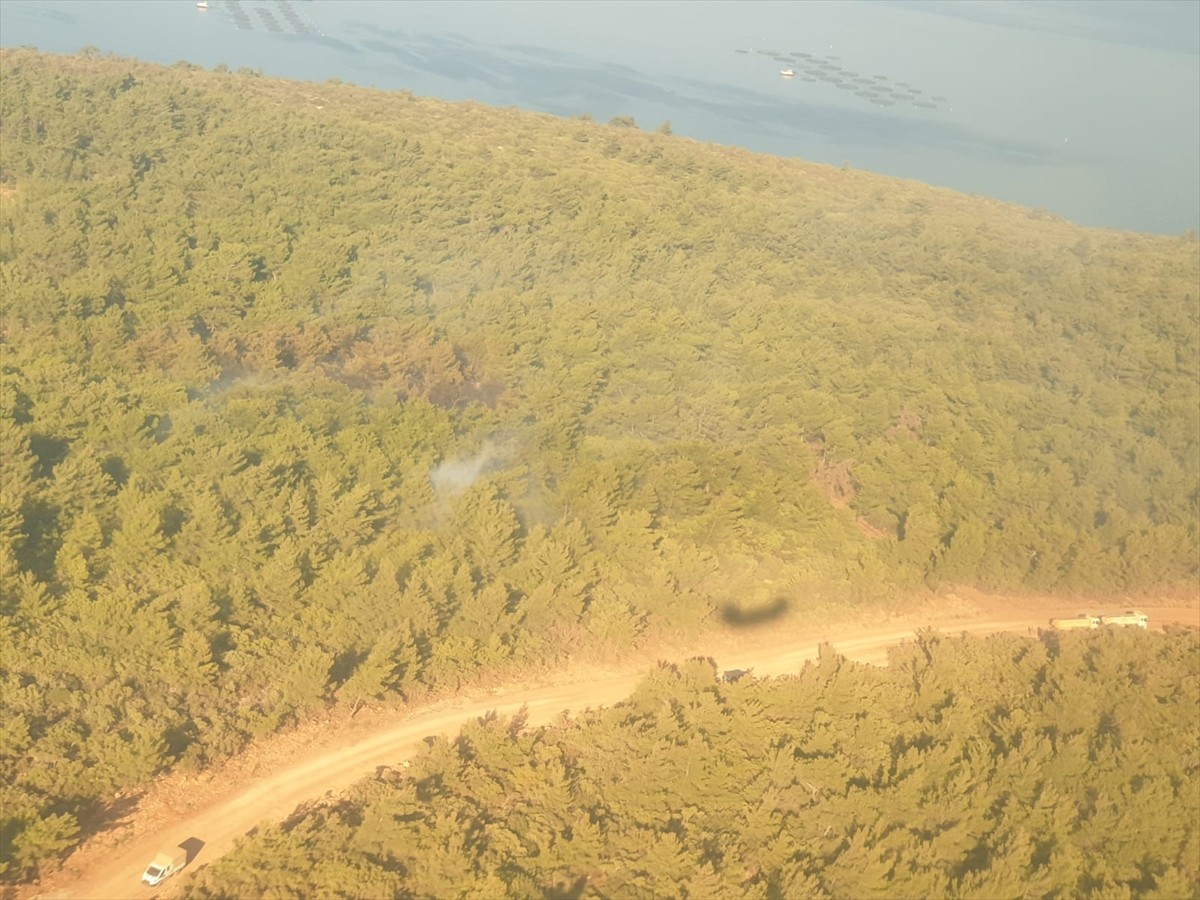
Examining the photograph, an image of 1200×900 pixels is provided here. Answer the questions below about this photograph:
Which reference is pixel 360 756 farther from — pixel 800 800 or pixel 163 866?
pixel 800 800

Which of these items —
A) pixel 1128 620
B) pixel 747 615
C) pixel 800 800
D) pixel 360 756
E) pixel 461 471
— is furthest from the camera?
pixel 461 471

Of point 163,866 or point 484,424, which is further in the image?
point 484,424

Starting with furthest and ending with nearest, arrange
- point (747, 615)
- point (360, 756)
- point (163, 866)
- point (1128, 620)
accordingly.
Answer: point (1128, 620), point (747, 615), point (360, 756), point (163, 866)

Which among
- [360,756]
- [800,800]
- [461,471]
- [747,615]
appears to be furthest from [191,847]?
[747,615]

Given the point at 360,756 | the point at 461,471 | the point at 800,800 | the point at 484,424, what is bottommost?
the point at 360,756

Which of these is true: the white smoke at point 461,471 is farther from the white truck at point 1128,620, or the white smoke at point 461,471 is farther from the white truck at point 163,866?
the white truck at point 1128,620

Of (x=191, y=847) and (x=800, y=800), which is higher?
(x=800, y=800)

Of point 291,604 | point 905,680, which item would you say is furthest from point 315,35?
point 905,680
